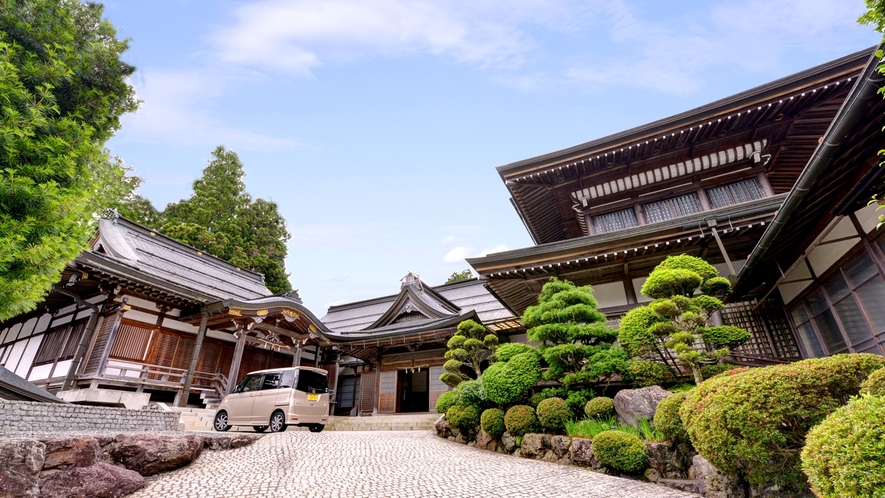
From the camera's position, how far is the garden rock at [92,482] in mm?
4047

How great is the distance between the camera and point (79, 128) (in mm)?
6266

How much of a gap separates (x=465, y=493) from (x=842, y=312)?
7114mm

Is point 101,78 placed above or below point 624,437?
above

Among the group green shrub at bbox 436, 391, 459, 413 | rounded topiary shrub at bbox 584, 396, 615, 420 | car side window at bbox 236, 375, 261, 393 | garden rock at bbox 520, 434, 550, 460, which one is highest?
car side window at bbox 236, 375, 261, 393

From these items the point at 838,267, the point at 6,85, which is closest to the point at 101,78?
the point at 6,85

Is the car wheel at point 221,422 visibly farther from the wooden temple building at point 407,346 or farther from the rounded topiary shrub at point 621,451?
the rounded topiary shrub at point 621,451

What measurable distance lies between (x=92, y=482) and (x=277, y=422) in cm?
621

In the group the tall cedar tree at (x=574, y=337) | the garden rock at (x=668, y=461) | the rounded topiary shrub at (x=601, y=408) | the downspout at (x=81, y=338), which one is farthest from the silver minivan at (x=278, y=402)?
the garden rock at (x=668, y=461)

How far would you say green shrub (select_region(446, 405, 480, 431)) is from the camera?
28.8 feet

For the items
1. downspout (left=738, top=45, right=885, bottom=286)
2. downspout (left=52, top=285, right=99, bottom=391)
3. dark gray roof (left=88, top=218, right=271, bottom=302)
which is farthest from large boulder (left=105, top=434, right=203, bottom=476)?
downspout (left=52, top=285, right=99, bottom=391)

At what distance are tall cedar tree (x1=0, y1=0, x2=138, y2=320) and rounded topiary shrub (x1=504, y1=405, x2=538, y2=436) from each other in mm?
8074

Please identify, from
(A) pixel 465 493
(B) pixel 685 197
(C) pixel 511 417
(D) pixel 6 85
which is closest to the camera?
(A) pixel 465 493

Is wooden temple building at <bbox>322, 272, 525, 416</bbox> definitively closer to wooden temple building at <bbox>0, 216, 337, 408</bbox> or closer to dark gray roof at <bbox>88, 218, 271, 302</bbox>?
wooden temple building at <bbox>0, 216, 337, 408</bbox>

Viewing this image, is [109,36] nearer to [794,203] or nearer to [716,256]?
[794,203]
